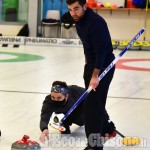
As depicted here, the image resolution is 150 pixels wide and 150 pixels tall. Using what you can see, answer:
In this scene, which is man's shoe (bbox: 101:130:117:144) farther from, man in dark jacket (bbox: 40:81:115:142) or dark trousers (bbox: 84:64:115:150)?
dark trousers (bbox: 84:64:115:150)

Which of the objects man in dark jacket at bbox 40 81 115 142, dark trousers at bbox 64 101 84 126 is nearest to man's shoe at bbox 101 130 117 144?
man in dark jacket at bbox 40 81 115 142

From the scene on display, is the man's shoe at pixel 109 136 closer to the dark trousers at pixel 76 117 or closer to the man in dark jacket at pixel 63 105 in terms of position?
the man in dark jacket at pixel 63 105

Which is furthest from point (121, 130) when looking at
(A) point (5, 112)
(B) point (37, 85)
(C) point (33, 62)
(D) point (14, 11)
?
(D) point (14, 11)

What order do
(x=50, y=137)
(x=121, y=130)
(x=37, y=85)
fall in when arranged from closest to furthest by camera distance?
(x=50, y=137) → (x=121, y=130) → (x=37, y=85)

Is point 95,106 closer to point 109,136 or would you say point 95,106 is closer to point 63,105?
point 109,136

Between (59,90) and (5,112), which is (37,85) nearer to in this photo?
(5,112)

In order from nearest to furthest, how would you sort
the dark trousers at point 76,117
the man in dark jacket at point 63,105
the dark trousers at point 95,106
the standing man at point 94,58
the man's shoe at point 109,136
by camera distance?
the standing man at point 94,58, the dark trousers at point 95,106, the man's shoe at point 109,136, the man in dark jacket at point 63,105, the dark trousers at point 76,117

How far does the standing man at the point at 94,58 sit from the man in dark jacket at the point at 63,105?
0.34m

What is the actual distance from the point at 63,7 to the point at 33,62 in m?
5.51

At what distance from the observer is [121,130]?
167 inches

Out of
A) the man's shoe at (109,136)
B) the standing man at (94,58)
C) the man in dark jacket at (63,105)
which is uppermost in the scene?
the standing man at (94,58)

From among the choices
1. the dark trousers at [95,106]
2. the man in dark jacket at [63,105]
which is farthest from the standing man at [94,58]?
the man in dark jacket at [63,105]

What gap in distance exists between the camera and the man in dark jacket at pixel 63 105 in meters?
3.77

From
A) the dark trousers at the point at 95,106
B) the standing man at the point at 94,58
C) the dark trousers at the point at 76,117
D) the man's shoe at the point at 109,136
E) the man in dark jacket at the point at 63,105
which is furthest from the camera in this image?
the dark trousers at the point at 76,117
